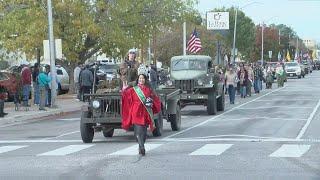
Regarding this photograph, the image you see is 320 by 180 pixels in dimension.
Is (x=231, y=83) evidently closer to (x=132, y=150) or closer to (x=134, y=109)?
(x=132, y=150)

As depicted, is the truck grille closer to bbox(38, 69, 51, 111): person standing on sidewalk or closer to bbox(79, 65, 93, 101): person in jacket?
bbox(38, 69, 51, 111): person standing on sidewalk

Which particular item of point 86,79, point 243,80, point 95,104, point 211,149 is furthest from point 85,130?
point 243,80

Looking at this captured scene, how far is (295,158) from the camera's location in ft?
42.7

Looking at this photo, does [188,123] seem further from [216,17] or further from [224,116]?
[216,17]

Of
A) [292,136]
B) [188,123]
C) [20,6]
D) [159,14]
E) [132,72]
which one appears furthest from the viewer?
[159,14]

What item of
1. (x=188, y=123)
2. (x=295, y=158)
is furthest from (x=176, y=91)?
(x=295, y=158)

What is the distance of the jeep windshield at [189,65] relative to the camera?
26953mm

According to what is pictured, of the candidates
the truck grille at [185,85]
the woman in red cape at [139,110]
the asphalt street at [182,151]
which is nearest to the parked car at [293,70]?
the truck grille at [185,85]

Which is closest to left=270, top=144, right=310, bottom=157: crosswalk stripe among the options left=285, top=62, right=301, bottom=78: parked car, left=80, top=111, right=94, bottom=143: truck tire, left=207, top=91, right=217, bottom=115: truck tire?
left=80, top=111, right=94, bottom=143: truck tire

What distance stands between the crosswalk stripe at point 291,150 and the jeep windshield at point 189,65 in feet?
39.2

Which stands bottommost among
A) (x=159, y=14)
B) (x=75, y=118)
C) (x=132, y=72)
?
(x=75, y=118)

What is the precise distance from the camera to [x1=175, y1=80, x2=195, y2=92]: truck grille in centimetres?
2568

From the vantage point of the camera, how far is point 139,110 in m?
13.7

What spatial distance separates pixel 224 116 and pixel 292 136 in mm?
7138
